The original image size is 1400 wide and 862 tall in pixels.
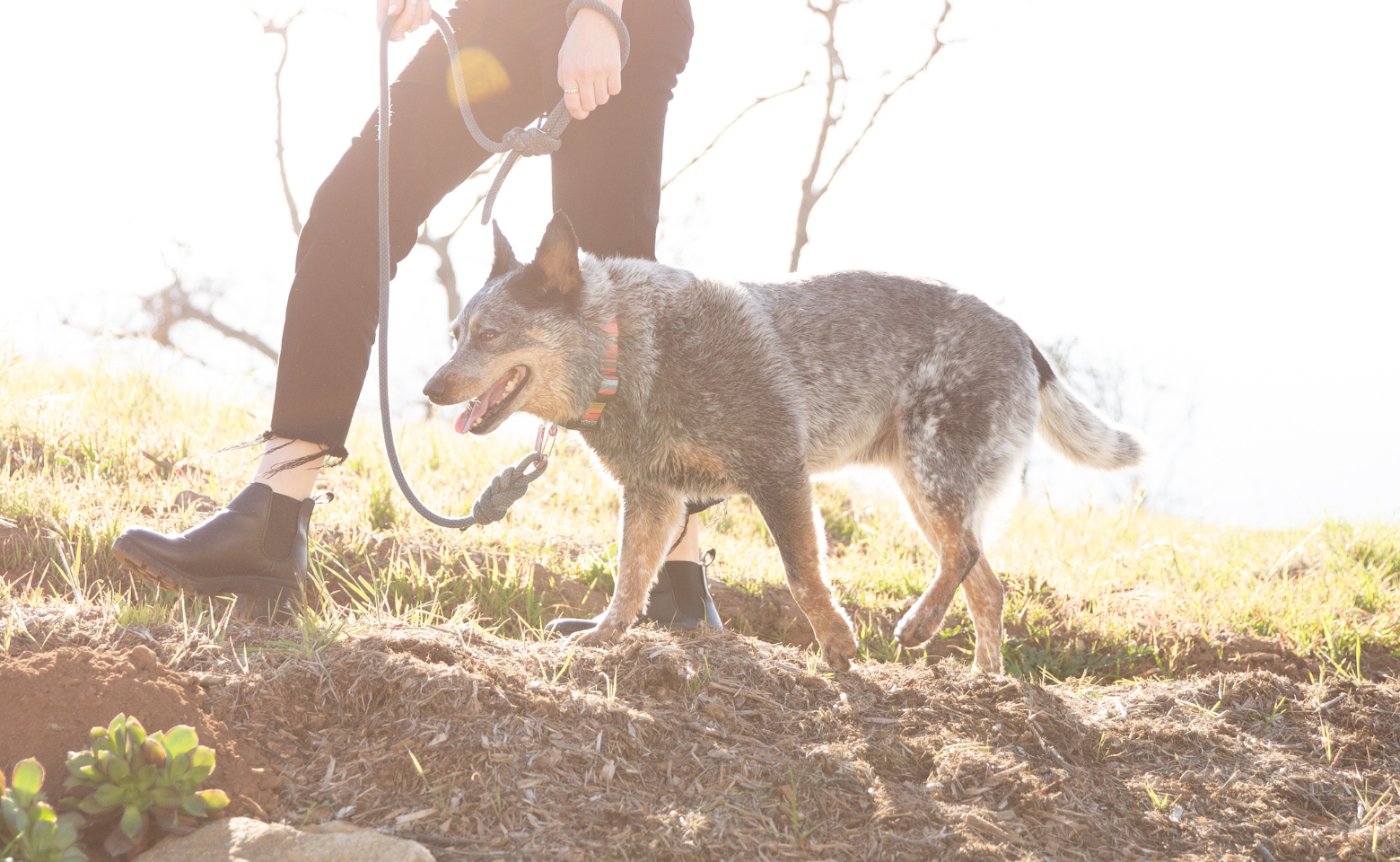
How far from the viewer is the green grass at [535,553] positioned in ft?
12.3

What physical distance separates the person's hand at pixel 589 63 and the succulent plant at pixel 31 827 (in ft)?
7.48

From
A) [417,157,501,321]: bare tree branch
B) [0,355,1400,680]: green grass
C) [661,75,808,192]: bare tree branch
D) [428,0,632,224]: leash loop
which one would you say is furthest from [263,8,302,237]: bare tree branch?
[428,0,632,224]: leash loop

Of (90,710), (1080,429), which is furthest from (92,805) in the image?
(1080,429)

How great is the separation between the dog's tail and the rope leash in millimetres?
2337

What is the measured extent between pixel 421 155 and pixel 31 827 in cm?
232

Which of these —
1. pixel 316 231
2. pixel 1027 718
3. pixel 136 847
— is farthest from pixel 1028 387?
pixel 136 847

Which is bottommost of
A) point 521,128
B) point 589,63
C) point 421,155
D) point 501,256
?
point 501,256

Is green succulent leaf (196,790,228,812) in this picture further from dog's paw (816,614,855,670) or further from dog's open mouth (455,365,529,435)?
dog's paw (816,614,855,670)

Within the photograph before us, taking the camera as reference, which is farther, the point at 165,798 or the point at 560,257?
the point at 560,257

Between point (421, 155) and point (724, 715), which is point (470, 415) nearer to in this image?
point (421, 155)

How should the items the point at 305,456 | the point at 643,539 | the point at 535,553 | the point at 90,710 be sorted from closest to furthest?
the point at 90,710 → the point at 305,456 → the point at 643,539 → the point at 535,553

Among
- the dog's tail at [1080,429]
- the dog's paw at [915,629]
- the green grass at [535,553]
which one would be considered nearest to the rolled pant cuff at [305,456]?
the green grass at [535,553]

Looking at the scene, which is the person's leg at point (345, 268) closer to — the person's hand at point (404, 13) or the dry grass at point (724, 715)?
the person's hand at point (404, 13)

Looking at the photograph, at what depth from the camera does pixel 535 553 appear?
4363 millimetres
